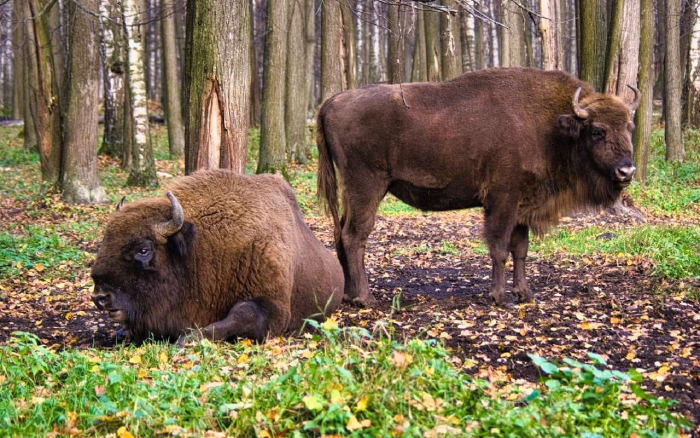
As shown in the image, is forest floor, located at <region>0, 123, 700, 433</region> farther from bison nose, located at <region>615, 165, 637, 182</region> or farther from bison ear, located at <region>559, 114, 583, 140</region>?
bison ear, located at <region>559, 114, 583, 140</region>

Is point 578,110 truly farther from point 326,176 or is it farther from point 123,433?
point 123,433

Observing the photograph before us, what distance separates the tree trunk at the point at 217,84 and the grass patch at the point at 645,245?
15.5ft

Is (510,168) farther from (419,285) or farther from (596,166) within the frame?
(419,285)

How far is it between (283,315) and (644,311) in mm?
3363

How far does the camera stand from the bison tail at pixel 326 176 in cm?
815

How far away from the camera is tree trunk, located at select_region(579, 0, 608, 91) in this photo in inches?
462

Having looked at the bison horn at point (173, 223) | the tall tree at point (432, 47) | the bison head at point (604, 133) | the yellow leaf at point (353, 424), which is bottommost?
the yellow leaf at point (353, 424)

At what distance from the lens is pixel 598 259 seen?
9.23 m

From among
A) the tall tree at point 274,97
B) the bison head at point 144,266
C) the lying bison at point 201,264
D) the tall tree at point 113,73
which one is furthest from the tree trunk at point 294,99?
the bison head at point 144,266

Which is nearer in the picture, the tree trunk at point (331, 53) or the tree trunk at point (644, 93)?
the tree trunk at point (644, 93)

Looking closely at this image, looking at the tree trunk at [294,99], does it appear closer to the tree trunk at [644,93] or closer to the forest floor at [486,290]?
the forest floor at [486,290]

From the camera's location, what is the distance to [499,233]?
759 centimetres

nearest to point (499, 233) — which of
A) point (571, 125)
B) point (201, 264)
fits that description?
point (571, 125)

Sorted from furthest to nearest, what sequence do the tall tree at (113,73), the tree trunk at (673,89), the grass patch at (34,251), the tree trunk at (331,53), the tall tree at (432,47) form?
the tall tree at (432,47), the tree trunk at (331,53), the tree trunk at (673,89), the tall tree at (113,73), the grass patch at (34,251)
